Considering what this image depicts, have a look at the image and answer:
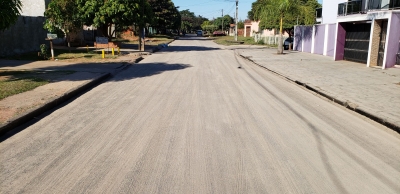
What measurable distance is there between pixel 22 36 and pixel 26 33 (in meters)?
0.75

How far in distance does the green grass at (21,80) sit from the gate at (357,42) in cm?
1609

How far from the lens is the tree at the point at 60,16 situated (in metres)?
20.8

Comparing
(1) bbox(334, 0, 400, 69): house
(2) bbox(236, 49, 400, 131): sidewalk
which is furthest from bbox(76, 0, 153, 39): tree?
(1) bbox(334, 0, 400, 69): house

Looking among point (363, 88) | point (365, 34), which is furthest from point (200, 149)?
point (365, 34)

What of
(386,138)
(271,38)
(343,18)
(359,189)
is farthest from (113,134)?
(271,38)

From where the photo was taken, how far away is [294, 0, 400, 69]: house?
663 inches

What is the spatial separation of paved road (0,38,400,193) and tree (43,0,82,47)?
1367 centimetres

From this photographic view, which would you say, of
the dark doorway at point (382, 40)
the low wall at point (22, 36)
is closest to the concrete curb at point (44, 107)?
the low wall at point (22, 36)

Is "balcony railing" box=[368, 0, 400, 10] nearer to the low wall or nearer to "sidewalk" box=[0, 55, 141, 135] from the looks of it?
"sidewalk" box=[0, 55, 141, 135]

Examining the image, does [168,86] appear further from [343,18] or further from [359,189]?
[343,18]

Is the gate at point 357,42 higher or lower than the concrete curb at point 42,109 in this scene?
higher

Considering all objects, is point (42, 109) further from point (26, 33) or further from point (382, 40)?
point (26, 33)

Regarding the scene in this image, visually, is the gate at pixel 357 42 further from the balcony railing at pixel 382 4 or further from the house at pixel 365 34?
the balcony railing at pixel 382 4

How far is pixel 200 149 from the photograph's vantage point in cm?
544
